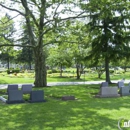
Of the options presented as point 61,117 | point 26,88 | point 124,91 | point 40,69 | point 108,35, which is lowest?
point 61,117

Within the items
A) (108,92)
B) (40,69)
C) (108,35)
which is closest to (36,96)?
(108,92)

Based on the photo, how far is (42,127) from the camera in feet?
27.6

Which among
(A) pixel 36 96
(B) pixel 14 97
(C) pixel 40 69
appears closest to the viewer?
(B) pixel 14 97

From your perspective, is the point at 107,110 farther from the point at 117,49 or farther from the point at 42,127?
the point at 117,49

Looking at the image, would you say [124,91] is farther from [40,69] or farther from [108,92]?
[40,69]

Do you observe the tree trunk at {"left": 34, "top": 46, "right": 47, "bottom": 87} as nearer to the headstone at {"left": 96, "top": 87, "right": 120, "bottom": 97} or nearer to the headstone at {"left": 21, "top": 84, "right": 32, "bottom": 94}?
the headstone at {"left": 21, "top": 84, "right": 32, "bottom": 94}

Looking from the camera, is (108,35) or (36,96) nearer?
(36,96)

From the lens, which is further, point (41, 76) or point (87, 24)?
point (87, 24)

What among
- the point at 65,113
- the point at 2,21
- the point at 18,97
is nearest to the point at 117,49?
the point at 2,21

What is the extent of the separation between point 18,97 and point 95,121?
585 centimetres

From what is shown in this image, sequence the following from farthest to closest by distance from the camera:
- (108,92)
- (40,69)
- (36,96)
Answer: (40,69)
(108,92)
(36,96)

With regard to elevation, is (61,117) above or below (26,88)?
below

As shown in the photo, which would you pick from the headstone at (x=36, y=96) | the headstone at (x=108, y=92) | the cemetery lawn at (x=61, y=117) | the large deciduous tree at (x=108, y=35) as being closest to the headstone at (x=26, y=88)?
the headstone at (x=36, y=96)

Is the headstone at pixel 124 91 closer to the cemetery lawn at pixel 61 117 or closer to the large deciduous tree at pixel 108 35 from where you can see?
the cemetery lawn at pixel 61 117
